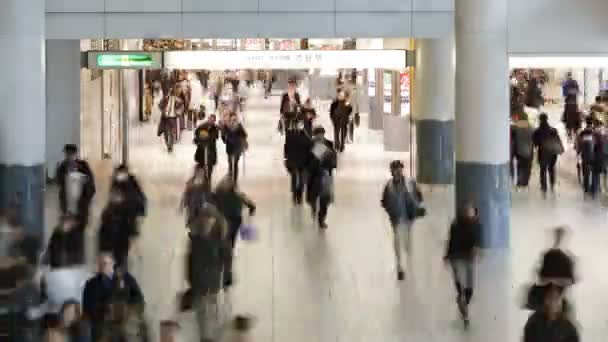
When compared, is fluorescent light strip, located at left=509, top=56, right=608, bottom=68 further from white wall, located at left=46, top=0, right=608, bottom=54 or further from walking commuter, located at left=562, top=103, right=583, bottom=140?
walking commuter, located at left=562, top=103, right=583, bottom=140

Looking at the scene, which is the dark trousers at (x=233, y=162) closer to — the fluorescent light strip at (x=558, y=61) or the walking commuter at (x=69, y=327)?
the fluorescent light strip at (x=558, y=61)

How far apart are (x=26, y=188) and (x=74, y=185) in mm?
1458

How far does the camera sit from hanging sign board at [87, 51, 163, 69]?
29.4 m

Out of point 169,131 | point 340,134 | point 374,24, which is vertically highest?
point 374,24

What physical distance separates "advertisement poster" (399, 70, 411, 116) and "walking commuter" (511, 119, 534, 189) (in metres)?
7.47

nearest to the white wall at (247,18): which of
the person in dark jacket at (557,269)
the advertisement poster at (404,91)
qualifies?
the advertisement poster at (404,91)

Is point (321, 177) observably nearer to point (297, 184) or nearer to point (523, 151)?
point (297, 184)

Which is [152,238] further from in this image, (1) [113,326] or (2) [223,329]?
(1) [113,326]

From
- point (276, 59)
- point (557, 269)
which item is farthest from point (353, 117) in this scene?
point (557, 269)

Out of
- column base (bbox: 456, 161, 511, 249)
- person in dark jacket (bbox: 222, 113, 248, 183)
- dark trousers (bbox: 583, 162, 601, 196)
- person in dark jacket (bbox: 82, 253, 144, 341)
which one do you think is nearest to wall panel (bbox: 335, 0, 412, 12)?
person in dark jacket (bbox: 222, 113, 248, 183)

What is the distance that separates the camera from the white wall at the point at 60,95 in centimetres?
3128

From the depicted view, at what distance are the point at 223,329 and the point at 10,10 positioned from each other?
9.94m

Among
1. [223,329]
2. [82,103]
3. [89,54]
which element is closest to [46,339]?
[223,329]

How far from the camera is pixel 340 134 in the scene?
39.5 metres
